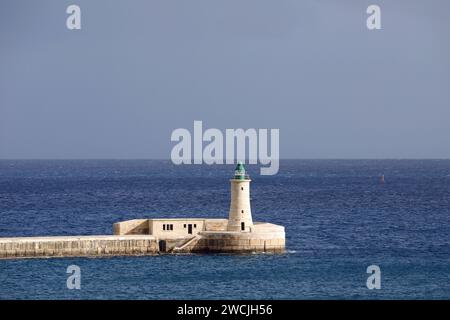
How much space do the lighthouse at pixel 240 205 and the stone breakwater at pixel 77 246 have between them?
18.9 feet

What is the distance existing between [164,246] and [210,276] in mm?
7949

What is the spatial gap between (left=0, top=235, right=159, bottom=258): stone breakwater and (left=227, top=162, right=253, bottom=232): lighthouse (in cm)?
575

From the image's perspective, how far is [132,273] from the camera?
227 ft

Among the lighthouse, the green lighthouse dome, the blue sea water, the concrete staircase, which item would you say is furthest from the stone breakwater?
the green lighthouse dome

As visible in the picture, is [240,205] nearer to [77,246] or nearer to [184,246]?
[184,246]

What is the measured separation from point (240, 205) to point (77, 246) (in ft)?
38.4

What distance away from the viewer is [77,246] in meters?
74.2

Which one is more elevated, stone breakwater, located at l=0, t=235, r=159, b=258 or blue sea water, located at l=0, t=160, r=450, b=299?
stone breakwater, located at l=0, t=235, r=159, b=258

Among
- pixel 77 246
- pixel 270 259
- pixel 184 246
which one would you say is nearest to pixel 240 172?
pixel 184 246

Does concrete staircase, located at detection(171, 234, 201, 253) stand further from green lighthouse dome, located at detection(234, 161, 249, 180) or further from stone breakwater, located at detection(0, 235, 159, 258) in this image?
green lighthouse dome, located at detection(234, 161, 249, 180)

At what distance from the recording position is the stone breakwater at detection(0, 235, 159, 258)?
73.3m
